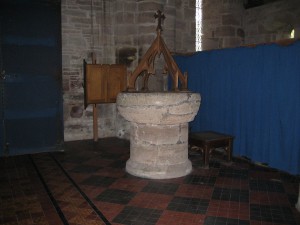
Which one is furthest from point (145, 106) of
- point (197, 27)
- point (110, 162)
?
point (197, 27)

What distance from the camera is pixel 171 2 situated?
7.41 metres

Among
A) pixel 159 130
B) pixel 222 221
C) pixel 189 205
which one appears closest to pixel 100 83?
pixel 159 130

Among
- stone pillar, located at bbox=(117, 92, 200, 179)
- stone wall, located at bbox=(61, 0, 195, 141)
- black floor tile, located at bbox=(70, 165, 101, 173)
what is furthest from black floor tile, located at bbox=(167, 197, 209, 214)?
stone wall, located at bbox=(61, 0, 195, 141)

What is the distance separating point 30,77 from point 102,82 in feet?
5.14

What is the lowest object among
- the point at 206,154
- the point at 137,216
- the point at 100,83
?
the point at 137,216

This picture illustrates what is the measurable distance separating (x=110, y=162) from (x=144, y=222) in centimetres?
237

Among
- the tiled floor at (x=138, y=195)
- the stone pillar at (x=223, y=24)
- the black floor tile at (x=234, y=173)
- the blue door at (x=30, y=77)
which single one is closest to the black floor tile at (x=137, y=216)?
the tiled floor at (x=138, y=195)

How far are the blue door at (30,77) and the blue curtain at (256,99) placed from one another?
3.11 meters

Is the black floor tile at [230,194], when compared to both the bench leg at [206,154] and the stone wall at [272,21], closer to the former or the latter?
the bench leg at [206,154]

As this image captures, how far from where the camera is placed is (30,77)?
20.2 ft

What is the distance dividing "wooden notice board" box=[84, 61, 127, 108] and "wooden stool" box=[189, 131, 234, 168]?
2542 millimetres

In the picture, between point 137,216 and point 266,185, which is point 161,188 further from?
point 266,185

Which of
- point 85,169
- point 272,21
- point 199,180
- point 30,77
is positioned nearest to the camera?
point 199,180

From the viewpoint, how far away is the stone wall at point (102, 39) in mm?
7125
